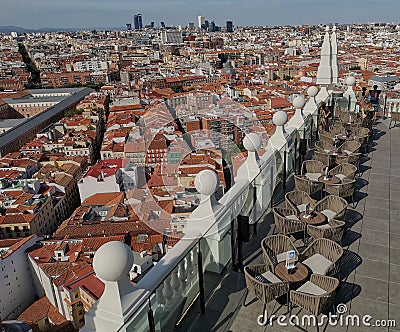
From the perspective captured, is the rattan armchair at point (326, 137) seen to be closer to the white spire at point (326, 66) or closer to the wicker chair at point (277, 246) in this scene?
the white spire at point (326, 66)

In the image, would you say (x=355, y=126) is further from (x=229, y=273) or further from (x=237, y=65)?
(x=237, y=65)

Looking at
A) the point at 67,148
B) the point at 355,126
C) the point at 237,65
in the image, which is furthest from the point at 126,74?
the point at 355,126

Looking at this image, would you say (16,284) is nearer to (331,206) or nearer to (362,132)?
(362,132)

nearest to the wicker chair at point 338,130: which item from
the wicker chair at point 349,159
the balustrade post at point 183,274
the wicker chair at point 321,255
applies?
the wicker chair at point 349,159

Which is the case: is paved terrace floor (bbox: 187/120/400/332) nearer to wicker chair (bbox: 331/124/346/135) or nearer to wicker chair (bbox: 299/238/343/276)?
wicker chair (bbox: 299/238/343/276)

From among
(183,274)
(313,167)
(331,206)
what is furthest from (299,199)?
(183,274)

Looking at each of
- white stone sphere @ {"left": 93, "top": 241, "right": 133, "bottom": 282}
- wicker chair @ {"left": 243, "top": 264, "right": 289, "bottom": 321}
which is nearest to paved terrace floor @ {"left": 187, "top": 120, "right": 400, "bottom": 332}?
wicker chair @ {"left": 243, "top": 264, "right": 289, "bottom": 321}

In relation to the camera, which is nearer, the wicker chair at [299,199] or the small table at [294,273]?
the small table at [294,273]
